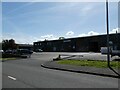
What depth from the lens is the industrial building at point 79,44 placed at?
95.4m

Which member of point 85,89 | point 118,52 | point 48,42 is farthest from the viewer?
point 48,42

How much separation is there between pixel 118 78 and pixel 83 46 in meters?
89.9

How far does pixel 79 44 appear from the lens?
107812mm

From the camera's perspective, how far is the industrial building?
313ft

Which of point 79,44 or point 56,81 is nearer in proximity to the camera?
point 56,81

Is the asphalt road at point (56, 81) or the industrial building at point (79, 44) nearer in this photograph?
the asphalt road at point (56, 81)

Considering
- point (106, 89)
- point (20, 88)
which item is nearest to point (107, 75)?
point (106, 89)

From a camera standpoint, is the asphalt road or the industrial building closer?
the asphalt road

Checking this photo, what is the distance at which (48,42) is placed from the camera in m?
130

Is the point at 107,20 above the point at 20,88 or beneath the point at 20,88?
above

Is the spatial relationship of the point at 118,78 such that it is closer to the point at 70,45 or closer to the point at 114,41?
the point at 114,41

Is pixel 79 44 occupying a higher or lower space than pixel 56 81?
higher

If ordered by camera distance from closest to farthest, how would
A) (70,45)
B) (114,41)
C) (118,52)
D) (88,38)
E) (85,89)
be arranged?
(85,89), (118,52), (114,41), (88,38), (70,45)

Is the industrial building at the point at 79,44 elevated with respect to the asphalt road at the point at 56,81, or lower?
elevated
